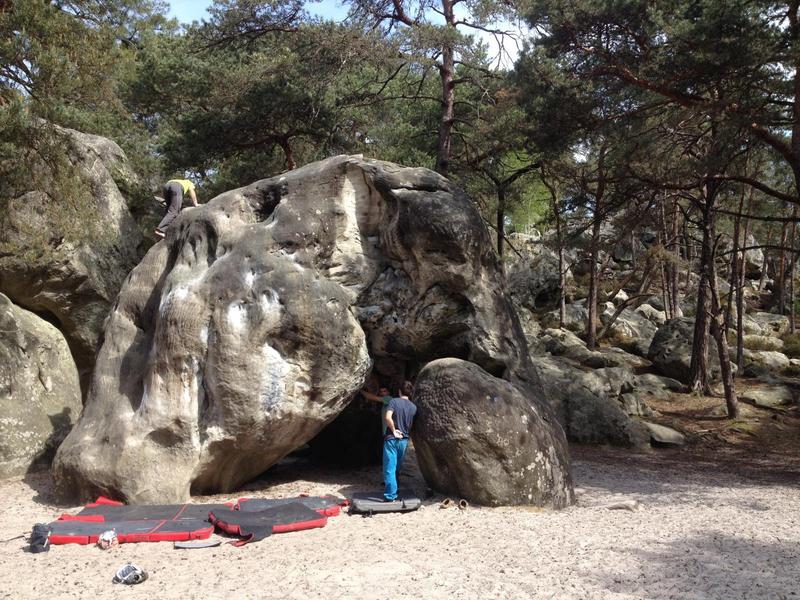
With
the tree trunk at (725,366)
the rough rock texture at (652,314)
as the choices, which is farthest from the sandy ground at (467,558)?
the rough rock texture at (652,314)

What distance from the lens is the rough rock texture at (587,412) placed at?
531 inches

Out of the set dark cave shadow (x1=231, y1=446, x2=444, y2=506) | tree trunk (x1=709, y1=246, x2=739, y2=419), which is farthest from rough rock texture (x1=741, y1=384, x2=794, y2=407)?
dark cave shadow (x1=231, y1=446, x2=444, y2=506)

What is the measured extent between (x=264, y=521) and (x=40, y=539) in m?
1.89

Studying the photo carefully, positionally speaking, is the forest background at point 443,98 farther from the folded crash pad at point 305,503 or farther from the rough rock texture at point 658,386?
the folded crash pad at point 305,503

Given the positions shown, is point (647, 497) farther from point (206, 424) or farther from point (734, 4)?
point (734, 4)

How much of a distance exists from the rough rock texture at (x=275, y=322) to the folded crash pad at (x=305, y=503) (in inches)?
28.3

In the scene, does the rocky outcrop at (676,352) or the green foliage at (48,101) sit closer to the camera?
the green foliage at (48,101)

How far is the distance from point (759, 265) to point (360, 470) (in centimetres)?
3581

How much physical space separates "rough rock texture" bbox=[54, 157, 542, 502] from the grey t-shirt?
757 millimetres

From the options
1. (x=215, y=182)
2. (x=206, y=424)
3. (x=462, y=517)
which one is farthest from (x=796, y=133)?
(x=215, y=182)

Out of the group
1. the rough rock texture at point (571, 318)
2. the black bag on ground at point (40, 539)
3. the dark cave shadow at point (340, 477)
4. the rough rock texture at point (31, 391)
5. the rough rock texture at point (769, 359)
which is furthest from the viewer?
the rough rock texture at point (571, 318)

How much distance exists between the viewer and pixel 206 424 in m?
7.67

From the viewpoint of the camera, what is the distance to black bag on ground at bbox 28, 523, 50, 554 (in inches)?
231

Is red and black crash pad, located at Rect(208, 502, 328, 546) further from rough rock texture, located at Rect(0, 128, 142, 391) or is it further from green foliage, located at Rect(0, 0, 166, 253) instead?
green foliage, located at Rect(0, 0, 166, 253)
